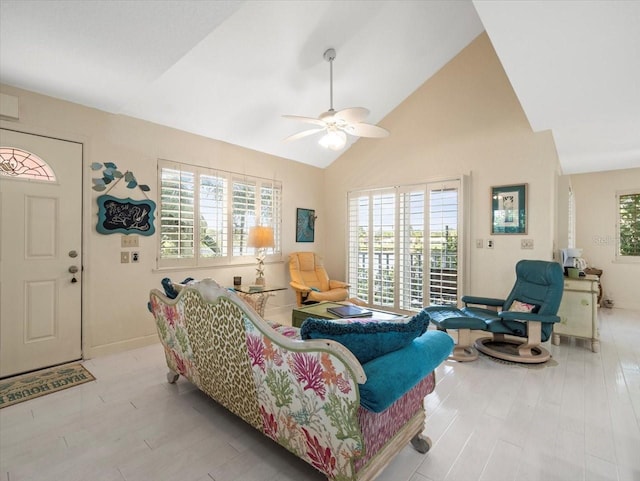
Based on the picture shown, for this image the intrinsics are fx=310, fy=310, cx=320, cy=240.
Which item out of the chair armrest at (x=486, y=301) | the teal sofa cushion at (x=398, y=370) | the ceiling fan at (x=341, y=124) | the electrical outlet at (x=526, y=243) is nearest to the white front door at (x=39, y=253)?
→ the ceiling fan at (x=341, y=124)

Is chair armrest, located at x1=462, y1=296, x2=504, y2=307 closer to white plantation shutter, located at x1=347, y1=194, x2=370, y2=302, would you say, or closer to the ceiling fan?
white plantation shutter, located at x1=347, y1=194, x2=370, y2=302

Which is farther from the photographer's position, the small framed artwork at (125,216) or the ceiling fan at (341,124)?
the small framed artwork at (125,216)

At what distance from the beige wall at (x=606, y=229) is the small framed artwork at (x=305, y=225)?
5232 millimetres

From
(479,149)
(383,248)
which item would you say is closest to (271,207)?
(383,248)

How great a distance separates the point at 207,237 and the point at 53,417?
92.2 inches

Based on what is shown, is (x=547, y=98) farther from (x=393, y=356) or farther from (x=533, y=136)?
(x=393, y=356)

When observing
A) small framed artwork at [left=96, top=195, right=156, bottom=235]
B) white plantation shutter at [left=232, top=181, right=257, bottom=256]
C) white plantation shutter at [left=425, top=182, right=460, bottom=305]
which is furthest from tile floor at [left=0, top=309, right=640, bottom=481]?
white plantation shutter at [left=232, top=181, right=257, bottom=256]

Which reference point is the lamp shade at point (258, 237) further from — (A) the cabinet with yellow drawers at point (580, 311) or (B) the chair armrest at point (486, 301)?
(A) the cabinet with yellow drawers at point (580, 311)

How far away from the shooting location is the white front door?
2734 millimetres

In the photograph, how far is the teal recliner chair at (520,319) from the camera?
3052 millimetres

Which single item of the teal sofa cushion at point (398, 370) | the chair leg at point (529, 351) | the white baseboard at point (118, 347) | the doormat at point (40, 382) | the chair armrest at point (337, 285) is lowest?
the doormat at point (40, 382)

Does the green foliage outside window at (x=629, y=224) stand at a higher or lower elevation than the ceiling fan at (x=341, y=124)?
lower

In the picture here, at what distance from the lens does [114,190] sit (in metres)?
3.33

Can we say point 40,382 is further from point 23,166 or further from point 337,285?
point 337,285
